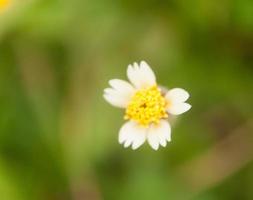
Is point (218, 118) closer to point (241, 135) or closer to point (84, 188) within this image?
point (241, 135)

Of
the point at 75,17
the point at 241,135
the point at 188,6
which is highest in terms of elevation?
the point at 75,17

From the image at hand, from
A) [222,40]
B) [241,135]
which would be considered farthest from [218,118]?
[222,40]

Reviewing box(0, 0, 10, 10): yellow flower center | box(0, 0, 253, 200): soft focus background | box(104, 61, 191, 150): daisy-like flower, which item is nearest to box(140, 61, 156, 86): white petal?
box(104, 61, 191, 150): daisy-like flower

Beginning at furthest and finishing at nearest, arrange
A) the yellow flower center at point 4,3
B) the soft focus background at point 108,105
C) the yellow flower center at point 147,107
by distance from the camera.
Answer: the soft focus background at point 108,105 < the yellow flower center at point 4,3 < the yellow flower center at point 147,107

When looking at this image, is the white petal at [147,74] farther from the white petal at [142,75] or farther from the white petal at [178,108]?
the white petal at [178,108]

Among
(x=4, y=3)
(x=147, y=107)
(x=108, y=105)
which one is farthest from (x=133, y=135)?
(x=4, y=3)

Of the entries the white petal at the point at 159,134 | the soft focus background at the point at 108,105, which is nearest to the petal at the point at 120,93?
the white petal at the point at 159,134

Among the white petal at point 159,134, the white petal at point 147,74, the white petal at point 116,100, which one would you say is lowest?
the white petal at point 159,134
